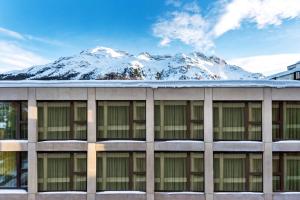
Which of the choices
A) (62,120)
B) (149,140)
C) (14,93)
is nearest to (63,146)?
(62,120)

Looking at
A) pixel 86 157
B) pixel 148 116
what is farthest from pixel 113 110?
pixel 86 157

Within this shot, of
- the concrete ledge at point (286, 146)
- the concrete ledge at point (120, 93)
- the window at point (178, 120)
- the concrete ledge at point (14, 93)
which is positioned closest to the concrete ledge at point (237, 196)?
the concrete ledge at point (286, 146)

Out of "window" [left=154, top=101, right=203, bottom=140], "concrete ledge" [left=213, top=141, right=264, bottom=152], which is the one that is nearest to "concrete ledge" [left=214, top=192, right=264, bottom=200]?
"concrete ledge" [left=213, top=141, right=264, bottom=152]

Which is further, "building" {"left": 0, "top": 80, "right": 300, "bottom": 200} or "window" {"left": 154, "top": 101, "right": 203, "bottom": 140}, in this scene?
"window" {"left": 154, "top": 101, "right": 203, "bottom": 140}

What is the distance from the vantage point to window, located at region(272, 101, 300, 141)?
12000 millimetres

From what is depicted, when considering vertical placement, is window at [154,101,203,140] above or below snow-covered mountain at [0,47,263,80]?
below

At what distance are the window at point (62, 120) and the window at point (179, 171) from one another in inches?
142

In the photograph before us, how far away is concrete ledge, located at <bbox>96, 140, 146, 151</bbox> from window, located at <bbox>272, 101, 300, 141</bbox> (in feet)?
19.1

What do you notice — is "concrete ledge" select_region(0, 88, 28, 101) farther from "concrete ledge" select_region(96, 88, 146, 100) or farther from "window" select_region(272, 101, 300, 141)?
"window" select_region(272, 101, 300, 141)

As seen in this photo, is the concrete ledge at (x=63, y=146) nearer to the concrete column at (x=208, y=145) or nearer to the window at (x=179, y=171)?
the window at (x=179, y=171)

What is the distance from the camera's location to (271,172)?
11750 millimetres

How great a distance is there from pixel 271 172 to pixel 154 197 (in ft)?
16.8

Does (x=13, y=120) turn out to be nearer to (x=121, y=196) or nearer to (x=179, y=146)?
(x=121, y=196)

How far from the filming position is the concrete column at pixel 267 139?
1169 centimetres
